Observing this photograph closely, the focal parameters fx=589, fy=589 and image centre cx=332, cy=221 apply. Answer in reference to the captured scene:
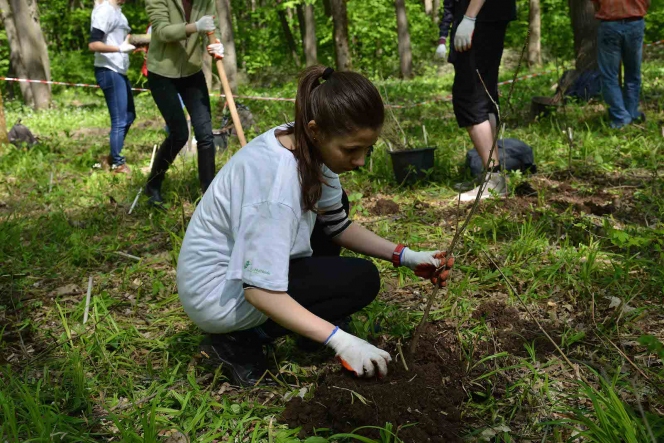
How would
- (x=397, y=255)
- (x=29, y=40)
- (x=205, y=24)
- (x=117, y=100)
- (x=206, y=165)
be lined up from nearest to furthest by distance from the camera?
1. (x=397, y=255)
2. (x=205, y=24)
3. (x=206, y=165)
4. (x=117, y=100)
5. (x=29, y=40)

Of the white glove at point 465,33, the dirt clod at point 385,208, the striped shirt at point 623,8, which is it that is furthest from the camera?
the striped shirt at point 623,8

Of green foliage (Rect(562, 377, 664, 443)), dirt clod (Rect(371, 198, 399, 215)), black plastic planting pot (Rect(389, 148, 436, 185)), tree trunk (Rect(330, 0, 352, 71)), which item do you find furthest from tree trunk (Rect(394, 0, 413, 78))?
green foliage (Rect(562, 377, 664, 443))

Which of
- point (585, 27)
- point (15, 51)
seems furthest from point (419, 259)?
point (15, 51)

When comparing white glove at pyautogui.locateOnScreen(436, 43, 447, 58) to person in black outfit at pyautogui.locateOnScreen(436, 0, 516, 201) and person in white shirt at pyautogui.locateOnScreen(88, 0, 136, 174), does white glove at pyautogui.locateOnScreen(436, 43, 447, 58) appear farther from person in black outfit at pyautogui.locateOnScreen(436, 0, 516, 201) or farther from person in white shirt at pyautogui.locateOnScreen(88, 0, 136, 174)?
person in white shirt at pyautogui.locateOnScreen(88, 0, 136, 174)

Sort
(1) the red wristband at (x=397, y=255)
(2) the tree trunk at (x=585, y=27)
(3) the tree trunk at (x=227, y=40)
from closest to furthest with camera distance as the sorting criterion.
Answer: (1) the red wristband at (x=397, y=255) → (2) the tree trunk at (x=585, y=27) → (3) the tree trunk at (x=227, y=40)

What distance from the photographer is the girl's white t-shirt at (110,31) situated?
515 centimetres

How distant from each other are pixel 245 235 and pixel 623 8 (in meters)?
5.15

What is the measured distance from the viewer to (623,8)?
5.46 meters

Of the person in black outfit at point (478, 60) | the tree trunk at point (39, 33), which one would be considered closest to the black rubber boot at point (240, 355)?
the person in black outfit at point (478, 60)

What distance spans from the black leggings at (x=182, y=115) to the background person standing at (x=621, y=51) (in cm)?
367

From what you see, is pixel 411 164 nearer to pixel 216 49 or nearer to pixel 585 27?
pixel 216 49

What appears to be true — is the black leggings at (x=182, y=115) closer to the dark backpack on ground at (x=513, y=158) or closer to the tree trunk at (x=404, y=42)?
the dark backpack on ground at (x=513, y=158)

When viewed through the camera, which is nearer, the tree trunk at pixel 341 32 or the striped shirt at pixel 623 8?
the striped shirt at pixel 623 8

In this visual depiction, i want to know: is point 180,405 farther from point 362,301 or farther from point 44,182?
point 44,182
